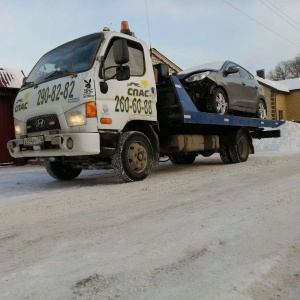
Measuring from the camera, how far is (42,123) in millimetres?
5723

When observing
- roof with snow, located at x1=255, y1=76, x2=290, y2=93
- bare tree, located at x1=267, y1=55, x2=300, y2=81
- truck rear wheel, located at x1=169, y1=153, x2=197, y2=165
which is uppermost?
bare tree, located at x1=267, y1=55, x2=300, y2=81

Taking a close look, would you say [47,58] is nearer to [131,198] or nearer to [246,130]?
[131,198]

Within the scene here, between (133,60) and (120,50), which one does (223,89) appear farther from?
(120,50)

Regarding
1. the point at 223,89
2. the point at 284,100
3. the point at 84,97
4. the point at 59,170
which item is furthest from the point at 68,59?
the point at 284,100

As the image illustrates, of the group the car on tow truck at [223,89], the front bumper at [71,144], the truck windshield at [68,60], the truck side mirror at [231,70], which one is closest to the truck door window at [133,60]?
the truck windshield at [68,60]

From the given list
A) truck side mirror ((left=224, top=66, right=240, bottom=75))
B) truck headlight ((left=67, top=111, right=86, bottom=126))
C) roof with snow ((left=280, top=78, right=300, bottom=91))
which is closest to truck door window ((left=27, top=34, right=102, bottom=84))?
truck headlight ((left=67, top=111, right=86, bottom=126))

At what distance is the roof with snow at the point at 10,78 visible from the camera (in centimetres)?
1271

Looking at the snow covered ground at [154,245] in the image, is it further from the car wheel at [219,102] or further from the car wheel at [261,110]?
the car wheel at [261,110]

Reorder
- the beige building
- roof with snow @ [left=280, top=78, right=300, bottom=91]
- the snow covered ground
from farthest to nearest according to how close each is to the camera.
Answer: roof with snow @ [left=280, top=78, right=300, bottom=91]
the beige building
the snow covered ground

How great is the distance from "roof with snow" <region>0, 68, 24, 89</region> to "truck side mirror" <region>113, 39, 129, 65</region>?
8.54 m

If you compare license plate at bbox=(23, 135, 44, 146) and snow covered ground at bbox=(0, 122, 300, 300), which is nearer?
snow covered ground at bbox=(0, 122, 300, 300)

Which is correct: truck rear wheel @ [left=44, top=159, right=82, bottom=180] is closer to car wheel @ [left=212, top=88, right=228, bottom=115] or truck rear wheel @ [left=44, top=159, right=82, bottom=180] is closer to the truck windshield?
the truck windshield

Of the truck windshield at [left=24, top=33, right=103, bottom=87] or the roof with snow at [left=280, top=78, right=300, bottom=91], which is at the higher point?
the roof with snow at [left=280, top=78, right=300, bottom=91]

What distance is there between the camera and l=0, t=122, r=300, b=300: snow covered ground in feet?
6.59
